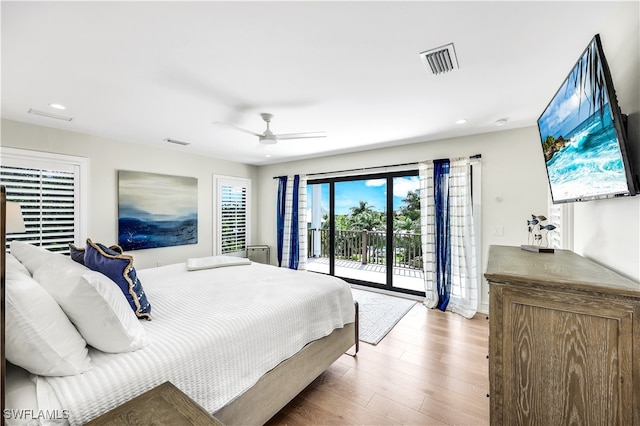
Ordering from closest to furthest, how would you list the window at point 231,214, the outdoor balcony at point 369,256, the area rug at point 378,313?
the area rug at point 378,313, the outdoor balcony at point 369,256, the window at point 231,214

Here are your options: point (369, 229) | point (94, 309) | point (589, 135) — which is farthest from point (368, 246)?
point (94, 309)

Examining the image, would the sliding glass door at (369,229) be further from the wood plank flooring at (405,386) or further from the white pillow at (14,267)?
the white pillow at (14,267)

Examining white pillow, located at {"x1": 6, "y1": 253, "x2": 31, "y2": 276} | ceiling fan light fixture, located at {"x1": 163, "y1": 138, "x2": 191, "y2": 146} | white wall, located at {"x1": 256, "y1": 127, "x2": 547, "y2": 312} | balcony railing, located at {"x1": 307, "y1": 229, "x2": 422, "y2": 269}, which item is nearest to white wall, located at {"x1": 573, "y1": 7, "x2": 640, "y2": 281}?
white wall, located at {"x1": 256, "y1": 127, "x2": 547, "y2": 312}

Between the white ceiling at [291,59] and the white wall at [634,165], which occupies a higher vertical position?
the white ceiling at [291,59]

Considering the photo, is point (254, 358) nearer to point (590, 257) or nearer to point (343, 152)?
point (590, 257)

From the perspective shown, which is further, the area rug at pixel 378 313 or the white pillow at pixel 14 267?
the area rug at pixel 378 313

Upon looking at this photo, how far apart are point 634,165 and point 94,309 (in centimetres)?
248

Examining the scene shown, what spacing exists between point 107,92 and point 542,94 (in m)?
3.84

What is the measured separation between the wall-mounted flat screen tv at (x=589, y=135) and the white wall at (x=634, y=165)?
0.32ft

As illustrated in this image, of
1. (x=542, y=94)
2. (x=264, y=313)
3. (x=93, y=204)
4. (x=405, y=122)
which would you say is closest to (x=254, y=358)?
(x=264, y=313)

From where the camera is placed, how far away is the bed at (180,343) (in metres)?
1.05

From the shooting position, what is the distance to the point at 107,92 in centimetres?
239

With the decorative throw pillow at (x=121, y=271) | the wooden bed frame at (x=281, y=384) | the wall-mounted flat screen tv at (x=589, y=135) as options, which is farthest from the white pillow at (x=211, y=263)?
the wall-mounted flat screen tv at (x=589, y=135)

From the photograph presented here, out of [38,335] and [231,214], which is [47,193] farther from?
[38,335]
